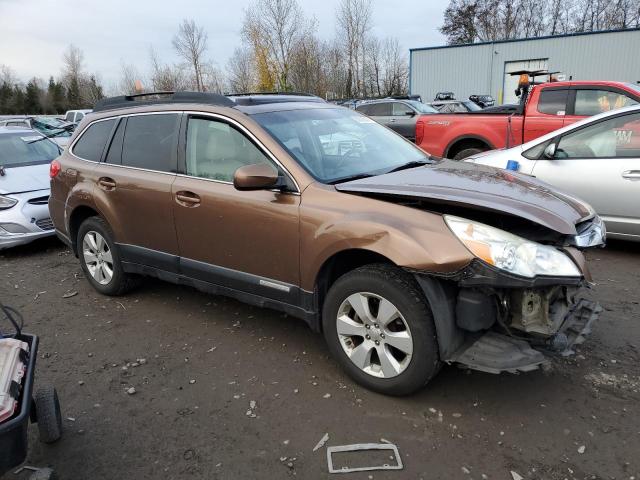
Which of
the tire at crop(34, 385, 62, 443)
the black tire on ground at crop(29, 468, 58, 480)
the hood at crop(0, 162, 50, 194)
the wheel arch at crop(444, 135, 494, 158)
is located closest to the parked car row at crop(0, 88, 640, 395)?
the tire at crop(34, 385, 62, 443)

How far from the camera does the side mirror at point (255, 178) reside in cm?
307

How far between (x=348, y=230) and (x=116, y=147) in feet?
8.61

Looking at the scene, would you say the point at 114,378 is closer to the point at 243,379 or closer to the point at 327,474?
the point at 243,379

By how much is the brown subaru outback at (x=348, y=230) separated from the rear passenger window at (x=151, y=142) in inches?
0.6

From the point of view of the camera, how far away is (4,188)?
6.64 m

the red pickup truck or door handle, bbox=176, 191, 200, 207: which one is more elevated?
the red pickup truck

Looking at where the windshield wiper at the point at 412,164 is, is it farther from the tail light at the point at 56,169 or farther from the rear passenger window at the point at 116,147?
the tail light at the point at 56,169

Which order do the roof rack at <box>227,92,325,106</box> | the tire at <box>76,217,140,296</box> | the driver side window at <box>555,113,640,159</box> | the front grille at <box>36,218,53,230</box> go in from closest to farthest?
the roof rack at <box>227,92,325,106</box>
the tire at <box>76,217,140,296</box>
the driver side window at <box>555,113,640,159</box>
the front grille at <box>36,218,53,230</box>

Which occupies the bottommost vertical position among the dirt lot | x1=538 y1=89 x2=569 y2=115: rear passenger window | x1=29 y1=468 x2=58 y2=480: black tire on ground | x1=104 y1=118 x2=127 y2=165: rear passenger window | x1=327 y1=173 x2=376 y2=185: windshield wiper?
the dirt lot

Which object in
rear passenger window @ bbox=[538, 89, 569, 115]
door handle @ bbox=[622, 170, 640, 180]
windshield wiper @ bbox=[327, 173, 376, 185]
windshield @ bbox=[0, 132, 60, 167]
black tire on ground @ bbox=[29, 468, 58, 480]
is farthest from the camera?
rear passenger window @ bbox=[538, 89, 569, 115]

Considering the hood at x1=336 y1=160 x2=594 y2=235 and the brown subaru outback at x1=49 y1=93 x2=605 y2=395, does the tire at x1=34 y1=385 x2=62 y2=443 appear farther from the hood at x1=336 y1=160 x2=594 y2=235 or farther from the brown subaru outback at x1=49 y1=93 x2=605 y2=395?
the hood at x1=336 y1=160 x2=594 y2=235

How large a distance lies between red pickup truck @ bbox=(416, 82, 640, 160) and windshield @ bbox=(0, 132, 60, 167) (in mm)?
6568

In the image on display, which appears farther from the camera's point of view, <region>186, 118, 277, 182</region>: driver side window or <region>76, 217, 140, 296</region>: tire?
<region>76, 217, 140, 296</region>: tire

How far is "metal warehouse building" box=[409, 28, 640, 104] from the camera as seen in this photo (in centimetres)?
2900
